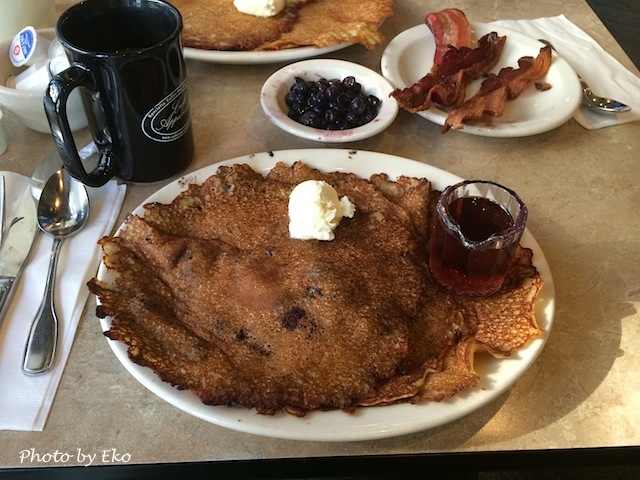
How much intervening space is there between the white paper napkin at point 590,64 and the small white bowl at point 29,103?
1240mm

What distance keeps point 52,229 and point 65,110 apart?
0.24 meters

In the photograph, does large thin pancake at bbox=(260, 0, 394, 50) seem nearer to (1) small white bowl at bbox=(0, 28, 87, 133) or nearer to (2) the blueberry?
(2) the blueberry

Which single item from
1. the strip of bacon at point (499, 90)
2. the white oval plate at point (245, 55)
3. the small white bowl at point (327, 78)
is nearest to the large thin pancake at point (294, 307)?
the small white bowl at point (327, 78)

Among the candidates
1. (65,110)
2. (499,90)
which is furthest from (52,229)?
(499,90)

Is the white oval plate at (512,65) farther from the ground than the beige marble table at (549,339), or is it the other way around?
the white oval plate at (512,65)

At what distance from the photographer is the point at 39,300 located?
104 centimetres

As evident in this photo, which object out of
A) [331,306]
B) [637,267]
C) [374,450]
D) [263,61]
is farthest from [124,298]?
[637,267]

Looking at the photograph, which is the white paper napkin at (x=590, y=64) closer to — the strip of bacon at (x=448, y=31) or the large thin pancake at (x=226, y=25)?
the strip of bacon at (x=448, y=31)

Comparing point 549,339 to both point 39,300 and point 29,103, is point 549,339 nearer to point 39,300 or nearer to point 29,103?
point 39,300

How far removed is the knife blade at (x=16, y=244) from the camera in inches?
41.1

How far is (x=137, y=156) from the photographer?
122 cm

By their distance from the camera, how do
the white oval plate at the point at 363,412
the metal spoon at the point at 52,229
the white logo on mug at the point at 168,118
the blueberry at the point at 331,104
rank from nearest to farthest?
1. the white oval plate at the point at 363,412
2. the metal spoon at the point at 52,229
3. the white logo on mug at the point at 168,118
4. the blueberry at the point at 331,104

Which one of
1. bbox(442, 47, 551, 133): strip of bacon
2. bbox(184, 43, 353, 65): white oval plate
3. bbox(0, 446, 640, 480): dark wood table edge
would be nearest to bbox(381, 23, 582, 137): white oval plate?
bbox(442, 47, 551, 133): strip of bacon

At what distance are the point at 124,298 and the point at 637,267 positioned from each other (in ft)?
3.19
